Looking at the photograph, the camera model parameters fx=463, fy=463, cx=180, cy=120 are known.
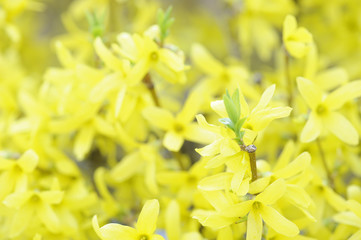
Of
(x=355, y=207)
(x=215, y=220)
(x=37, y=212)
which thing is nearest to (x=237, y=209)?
(x=215, y=220)

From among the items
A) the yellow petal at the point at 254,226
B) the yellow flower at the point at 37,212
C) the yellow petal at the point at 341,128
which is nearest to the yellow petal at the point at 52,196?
the yellow flower at the point at 37,212

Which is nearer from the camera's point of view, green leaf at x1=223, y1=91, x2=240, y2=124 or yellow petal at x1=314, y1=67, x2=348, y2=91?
green leaf at x1=223, y1=91, x2=240, y2=124

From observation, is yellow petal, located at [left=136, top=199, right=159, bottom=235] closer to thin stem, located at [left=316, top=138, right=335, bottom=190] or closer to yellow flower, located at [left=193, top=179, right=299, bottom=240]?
yellow flower, located at [left=193, top=179, right=299, bottom=240]

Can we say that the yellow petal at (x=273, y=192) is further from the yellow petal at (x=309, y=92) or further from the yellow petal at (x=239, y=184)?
the yellow petal at (x=309, y=92)

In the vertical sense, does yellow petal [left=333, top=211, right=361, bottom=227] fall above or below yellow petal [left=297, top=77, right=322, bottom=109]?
below

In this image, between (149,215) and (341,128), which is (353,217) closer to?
(341,128)

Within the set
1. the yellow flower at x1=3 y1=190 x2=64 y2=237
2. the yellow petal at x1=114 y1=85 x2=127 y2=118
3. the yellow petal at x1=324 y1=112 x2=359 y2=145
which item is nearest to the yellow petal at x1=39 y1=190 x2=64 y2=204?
the yellow flower at x1=3 y1=190 x2=64 y2=237
